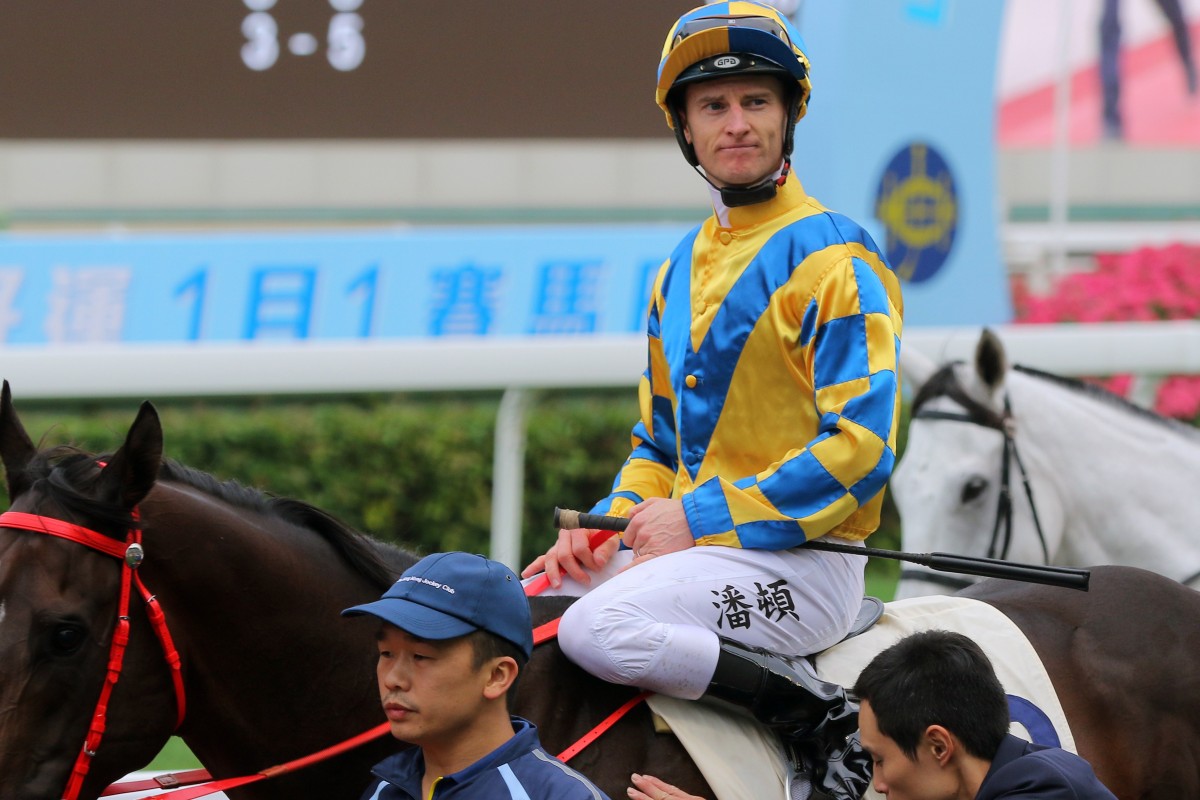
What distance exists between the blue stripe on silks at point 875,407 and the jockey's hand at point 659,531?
0.34m

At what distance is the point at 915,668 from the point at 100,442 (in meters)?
5.01

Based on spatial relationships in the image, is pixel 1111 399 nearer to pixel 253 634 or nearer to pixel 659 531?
pixel 659 531

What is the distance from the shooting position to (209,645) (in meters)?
2.28

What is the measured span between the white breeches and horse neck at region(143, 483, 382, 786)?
378 millimetres

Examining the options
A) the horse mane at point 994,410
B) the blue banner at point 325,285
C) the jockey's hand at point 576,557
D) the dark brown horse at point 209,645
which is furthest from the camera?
the blue banner at point 325,285

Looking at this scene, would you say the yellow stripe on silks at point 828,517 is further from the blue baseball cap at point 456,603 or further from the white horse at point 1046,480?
the white horse at point 1046,480

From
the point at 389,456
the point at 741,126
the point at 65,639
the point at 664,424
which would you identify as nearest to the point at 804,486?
the point at 664,424

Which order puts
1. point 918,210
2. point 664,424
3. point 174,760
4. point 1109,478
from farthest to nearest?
point 918,210 < point 174,760 < point 1109,478 < point 664,424

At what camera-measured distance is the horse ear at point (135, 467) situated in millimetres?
2141

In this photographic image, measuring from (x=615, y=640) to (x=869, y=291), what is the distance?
2.36 feet

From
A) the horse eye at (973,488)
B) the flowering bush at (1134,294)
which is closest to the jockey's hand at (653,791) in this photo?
the horse eye at (973,488)

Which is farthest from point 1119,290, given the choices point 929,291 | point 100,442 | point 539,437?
point 100,442

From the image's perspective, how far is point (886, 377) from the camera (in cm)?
238

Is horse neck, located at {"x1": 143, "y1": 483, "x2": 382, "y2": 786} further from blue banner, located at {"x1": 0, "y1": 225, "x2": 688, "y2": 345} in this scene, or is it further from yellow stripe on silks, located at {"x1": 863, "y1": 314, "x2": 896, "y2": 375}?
blue banner, located at {"x1": 0, "y1": 225, "x2": 688, "y2": 345}
